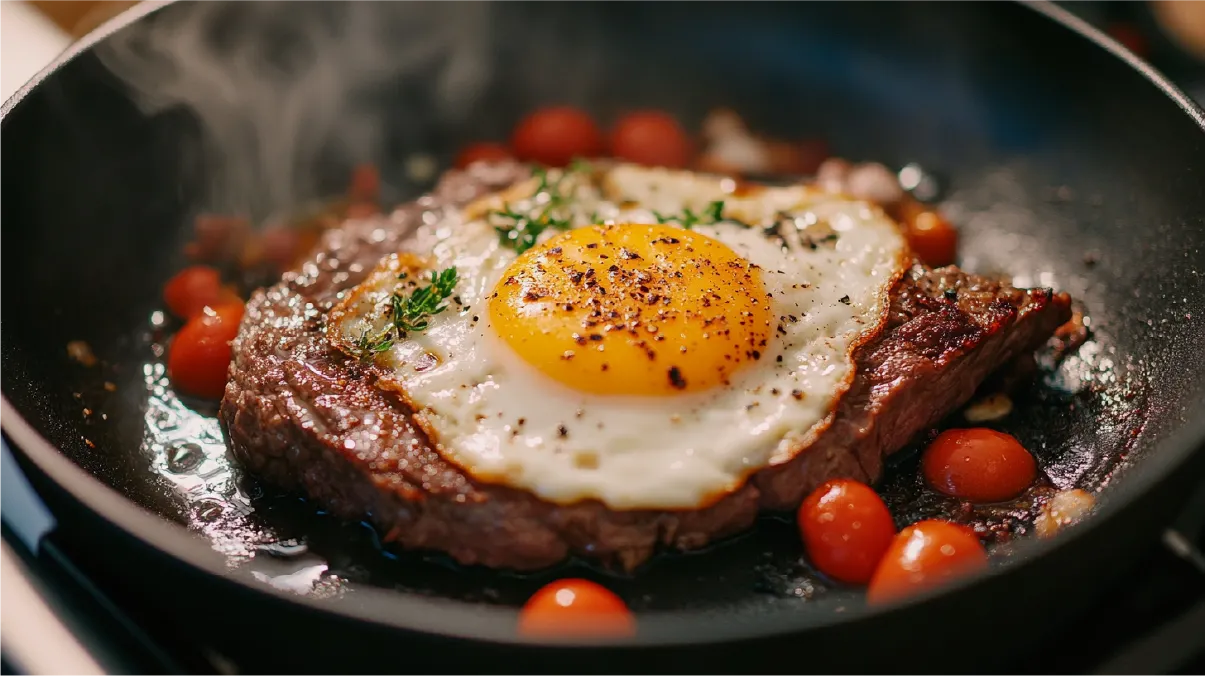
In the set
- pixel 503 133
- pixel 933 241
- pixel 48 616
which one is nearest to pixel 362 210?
pixel 503 133

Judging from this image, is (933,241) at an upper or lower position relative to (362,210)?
upper

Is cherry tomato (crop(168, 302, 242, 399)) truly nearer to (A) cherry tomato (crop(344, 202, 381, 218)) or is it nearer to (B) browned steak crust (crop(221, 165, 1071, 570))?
(B) browned steak crust (crop(221, 165, 1071, 570))

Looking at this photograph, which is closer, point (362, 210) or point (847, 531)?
point (847, 531)

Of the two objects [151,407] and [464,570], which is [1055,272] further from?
[151,407]

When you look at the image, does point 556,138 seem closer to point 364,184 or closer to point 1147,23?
point 364,184

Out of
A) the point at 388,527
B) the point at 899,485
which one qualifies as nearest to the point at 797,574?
the point at 899,485

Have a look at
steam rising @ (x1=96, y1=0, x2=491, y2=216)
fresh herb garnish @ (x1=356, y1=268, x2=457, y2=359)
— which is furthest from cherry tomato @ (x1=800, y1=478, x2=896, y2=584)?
steam rising @ (x1=96, y1=0, x2=491, y2=216)

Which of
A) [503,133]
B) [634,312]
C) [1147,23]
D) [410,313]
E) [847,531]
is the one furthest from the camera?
[1147,23]

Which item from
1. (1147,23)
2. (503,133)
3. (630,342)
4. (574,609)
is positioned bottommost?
(574,609)
